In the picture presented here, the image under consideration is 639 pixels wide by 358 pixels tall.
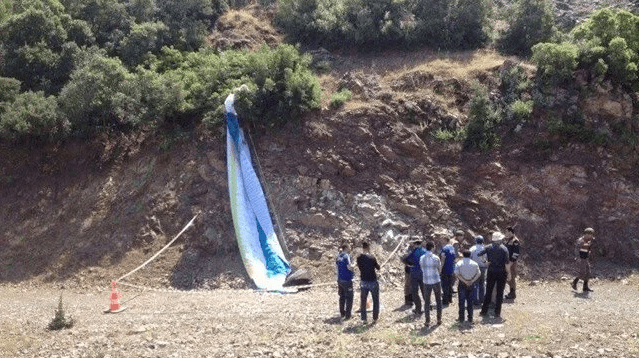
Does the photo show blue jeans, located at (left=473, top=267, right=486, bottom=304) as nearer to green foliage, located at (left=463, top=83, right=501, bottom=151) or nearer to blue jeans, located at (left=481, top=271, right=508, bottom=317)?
blue jeans, located at (left=481, top=271, right=508, bottom=317)

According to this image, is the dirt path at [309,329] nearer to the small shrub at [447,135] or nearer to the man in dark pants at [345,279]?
the man in dark pants at [345,279]

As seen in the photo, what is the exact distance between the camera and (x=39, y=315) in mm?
13430

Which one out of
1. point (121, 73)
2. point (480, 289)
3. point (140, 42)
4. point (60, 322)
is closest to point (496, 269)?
point (480, 289)

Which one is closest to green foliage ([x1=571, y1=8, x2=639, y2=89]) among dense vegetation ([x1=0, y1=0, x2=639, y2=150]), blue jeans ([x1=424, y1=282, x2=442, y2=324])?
dense vegetation ([x1=0, y1=0, x2=639, y2=150])

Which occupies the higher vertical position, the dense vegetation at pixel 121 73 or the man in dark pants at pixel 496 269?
the dense vegetation at pixel 121 73

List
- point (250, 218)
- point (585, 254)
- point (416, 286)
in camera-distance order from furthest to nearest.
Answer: point (250, 218)
point (585, 254)
point (416, 286)

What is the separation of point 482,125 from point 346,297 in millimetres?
7346

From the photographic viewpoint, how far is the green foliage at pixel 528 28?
20867mm

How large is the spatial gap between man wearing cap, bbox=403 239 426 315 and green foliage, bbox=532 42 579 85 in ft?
26.3

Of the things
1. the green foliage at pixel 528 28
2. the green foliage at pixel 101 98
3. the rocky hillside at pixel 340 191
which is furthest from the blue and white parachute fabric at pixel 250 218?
the green foliage at pixel 528 28

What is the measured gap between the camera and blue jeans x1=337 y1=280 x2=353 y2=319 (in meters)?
11.8

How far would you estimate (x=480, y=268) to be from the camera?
12102mm

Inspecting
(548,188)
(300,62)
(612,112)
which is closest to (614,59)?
(612,112)

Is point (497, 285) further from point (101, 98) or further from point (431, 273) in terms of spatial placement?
point (101, 98)
